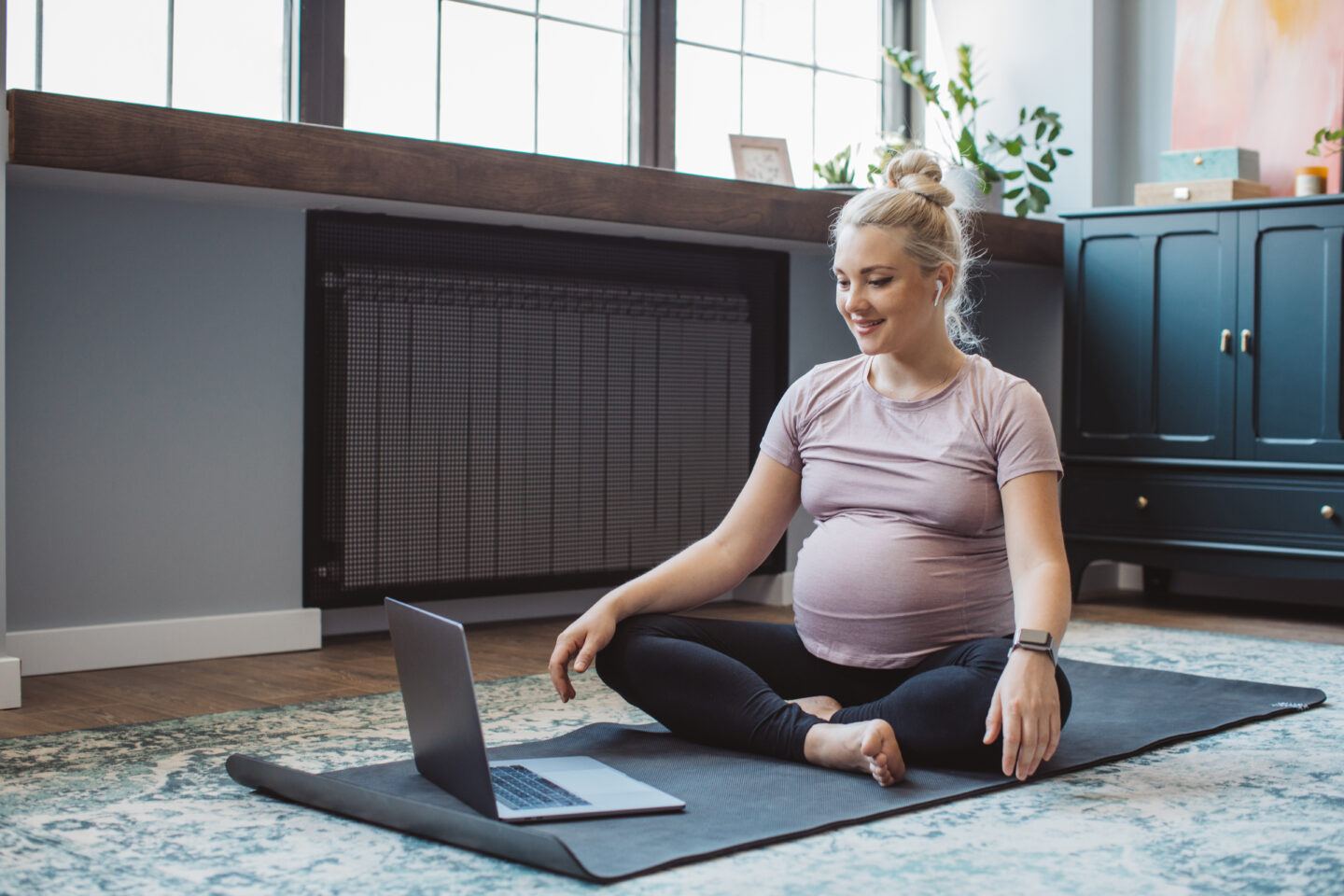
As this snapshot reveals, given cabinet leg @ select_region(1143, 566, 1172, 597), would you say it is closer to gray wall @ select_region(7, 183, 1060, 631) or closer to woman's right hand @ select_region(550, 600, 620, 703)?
gray wall @ select_region(7, 183, 1060, 631)

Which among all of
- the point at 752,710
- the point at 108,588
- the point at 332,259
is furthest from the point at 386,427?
the point at 752,710

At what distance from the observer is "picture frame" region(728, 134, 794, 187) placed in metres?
4.16

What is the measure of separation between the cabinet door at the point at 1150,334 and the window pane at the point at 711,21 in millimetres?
1128

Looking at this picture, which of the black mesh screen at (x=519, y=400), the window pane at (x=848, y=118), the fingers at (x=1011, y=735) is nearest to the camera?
the fingers at (x=1011, y=735)

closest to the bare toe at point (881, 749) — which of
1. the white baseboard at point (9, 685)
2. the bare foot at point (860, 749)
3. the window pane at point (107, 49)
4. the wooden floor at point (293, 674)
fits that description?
the bare foot at point (860, 749)

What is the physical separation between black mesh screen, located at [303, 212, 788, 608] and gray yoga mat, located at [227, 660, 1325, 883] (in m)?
1.32

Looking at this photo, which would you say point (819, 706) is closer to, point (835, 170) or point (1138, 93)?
point (835, 170)

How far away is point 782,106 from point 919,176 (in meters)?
2.57

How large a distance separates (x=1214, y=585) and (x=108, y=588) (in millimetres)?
3143

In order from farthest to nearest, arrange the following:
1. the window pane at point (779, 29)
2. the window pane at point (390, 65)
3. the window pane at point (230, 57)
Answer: the window pane at point (779, 29)
the window pane at point (390, 65)
the window pane at point (230, 57)

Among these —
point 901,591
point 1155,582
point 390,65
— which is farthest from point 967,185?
point 901,591

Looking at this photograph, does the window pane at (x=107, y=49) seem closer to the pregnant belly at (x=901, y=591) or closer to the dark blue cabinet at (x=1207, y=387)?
the pregnant belly at (x=901, y=591)

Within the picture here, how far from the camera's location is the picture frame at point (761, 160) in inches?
164

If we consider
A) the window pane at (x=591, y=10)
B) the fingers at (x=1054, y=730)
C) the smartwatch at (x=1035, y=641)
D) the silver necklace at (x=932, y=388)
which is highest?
the window pane at (x=591, y=10)
